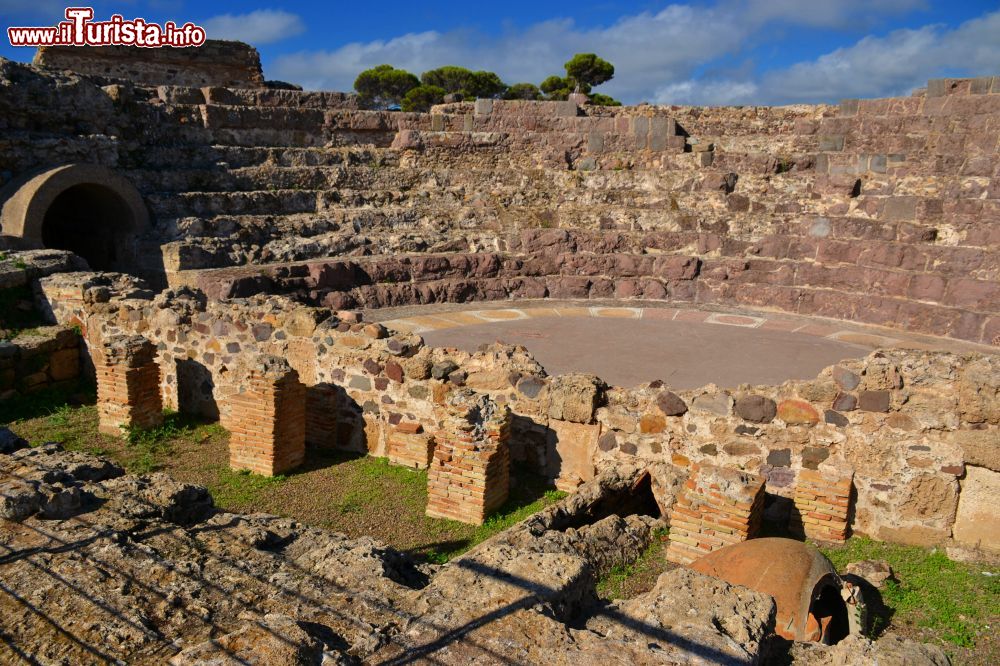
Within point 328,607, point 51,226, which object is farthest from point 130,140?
point 328,607

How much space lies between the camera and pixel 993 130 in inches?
532

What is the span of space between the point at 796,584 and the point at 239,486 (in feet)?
15.9

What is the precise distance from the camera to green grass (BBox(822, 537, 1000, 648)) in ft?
15.4

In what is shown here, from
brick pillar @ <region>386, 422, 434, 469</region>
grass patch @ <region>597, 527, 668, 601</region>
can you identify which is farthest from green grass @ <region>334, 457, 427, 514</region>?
grass patch @ <region>597, 527, 668, 601</region>

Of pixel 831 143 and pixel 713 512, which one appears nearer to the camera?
pixel 713 512

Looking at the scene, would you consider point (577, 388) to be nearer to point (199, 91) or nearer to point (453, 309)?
point (453, 309)

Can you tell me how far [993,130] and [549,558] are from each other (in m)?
14.0

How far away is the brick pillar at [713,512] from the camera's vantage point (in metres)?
5.42

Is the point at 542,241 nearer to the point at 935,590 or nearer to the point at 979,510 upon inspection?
the point at 979,510

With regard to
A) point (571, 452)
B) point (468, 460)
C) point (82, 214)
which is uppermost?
point (82, 214)

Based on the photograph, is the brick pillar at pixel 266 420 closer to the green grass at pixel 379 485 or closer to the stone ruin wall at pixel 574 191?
the green grass at pixel 379 485

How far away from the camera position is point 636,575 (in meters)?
5.34

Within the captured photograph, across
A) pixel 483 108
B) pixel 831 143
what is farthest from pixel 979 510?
pixel 483 108

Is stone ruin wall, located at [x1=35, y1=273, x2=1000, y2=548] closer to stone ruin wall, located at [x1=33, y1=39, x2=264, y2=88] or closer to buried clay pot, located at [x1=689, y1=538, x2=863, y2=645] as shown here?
buried clay pot, located at [x1=689, y1=538, x2=863, y2=645]
